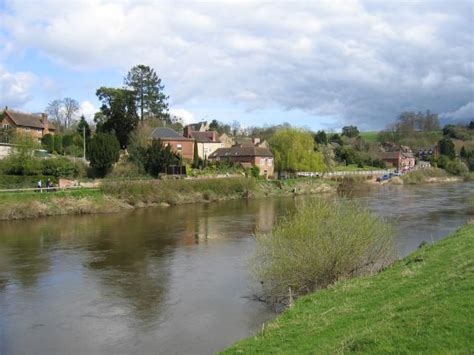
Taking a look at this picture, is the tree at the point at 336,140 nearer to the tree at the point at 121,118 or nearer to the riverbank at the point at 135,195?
the riverbank at the point at 135,195

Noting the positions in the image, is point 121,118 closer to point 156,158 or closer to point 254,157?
point 156,158

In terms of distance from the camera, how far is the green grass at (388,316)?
7613 millimetres

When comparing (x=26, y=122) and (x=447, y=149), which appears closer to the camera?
(x=26, y=122)

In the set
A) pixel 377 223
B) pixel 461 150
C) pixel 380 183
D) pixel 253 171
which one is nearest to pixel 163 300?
pixel 377 223

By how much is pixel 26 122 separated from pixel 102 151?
23506mm

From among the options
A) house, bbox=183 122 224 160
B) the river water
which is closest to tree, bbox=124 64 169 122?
house, bbox=183 122 224 160

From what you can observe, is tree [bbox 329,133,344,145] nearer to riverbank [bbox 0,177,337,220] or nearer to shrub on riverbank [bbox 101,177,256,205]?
riverbank [bbox 0,177,337,220]

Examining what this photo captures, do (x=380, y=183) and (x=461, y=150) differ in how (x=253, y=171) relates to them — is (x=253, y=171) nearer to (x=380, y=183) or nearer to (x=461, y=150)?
(x=380, y=183)

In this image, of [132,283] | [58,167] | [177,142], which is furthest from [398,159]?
[132,283]

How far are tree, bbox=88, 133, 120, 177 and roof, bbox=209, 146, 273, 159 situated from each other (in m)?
23.7

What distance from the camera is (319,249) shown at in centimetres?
1555

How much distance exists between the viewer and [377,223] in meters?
17.0

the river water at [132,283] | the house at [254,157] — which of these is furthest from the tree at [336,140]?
the river water at [132,283]

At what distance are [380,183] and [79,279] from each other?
7065cm
